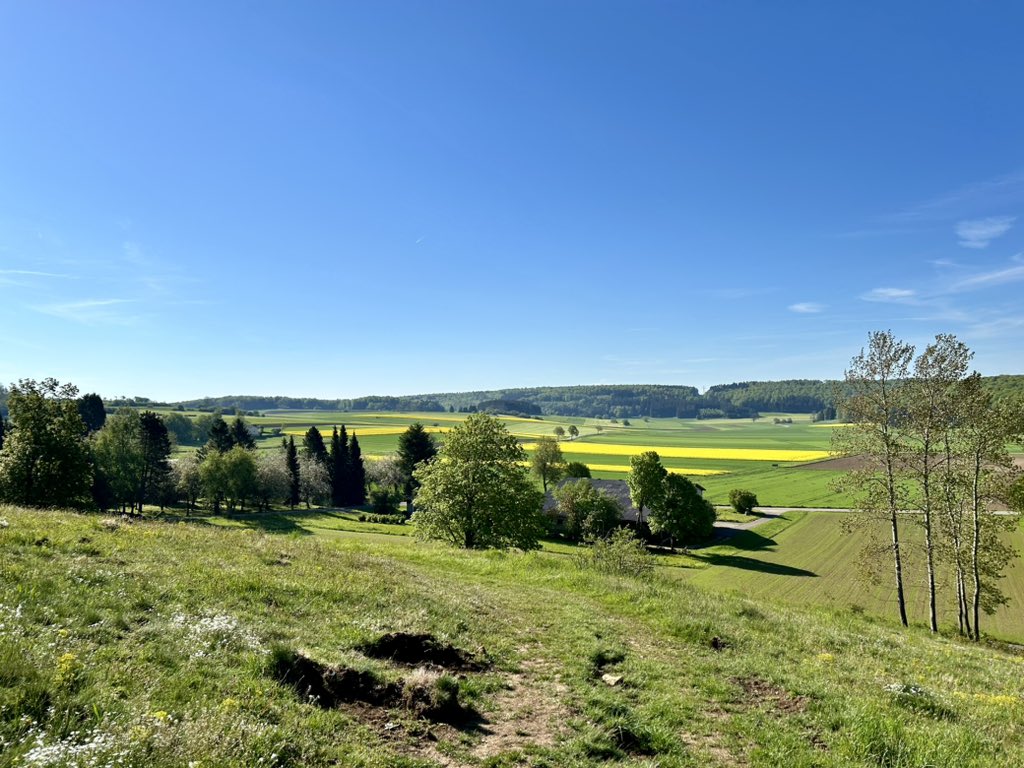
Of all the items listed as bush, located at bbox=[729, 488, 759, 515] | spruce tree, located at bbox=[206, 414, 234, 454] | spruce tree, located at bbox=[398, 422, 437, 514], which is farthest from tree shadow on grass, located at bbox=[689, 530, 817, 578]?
spruce tree, located at bbox=[206, 414, 234, 454]

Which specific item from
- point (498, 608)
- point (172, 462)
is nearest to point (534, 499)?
point (498, 608)

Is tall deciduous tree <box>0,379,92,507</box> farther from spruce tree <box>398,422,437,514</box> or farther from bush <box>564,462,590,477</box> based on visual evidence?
bush <box>564,462,590,477</box>

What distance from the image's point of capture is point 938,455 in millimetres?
28938

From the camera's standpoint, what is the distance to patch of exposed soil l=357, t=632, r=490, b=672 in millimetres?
10383

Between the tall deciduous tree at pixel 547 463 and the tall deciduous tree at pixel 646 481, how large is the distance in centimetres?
2458

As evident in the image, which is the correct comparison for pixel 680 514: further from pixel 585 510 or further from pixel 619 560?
pixel 619 560

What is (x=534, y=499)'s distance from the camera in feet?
135

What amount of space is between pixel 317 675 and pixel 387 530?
59.7m

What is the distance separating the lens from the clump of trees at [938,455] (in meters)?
27.2

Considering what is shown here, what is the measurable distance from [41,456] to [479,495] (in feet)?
115

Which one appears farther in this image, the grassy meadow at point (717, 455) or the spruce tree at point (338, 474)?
the grassy meadow at point (717, 455)

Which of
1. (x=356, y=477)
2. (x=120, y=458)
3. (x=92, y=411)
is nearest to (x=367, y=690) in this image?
(x=120, y=458)

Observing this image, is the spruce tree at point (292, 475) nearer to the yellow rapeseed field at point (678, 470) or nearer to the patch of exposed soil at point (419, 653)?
the yellow rapeseed field at point (678, 470)

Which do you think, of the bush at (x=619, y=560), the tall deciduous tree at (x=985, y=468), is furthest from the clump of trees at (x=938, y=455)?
the bush at (x=619, y=560)
